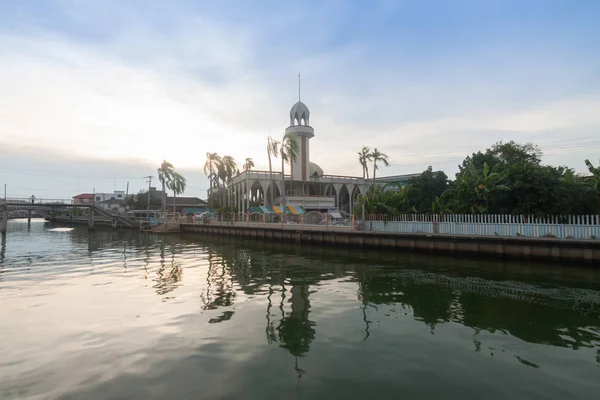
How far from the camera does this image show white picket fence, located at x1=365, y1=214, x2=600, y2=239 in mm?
19828

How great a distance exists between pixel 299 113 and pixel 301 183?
1194 cm

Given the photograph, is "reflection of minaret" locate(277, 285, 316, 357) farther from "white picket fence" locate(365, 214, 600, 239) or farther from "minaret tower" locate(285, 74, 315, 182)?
"minaret tower" locate(285, 74, 315, 182)

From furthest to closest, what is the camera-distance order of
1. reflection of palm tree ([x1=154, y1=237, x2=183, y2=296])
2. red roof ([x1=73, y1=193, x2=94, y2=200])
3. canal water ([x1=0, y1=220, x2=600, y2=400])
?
red roof ([x1=73, y1=193, x2=94, y2=200]) < reflection of palm tree ([x1=154, y1=237, x2=183, y2=296]) < canal water ([x1=0, y1=220, x2=600, y2=400])

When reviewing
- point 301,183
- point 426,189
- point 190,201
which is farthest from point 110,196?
point 426,189

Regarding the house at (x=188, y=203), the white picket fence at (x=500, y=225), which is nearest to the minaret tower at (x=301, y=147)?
the white picket fence at (x=500, y=225)

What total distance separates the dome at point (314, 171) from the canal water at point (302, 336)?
4449 centimetres

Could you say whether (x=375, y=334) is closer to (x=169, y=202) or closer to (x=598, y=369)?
(x=598, y=369)

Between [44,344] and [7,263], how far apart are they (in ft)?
60.2

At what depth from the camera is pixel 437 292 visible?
1352 centimetres

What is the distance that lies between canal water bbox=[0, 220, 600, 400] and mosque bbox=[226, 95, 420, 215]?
38.7 meters

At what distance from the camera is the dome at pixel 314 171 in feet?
200

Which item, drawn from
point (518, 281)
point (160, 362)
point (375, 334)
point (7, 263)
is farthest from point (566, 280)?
point (7, 263)

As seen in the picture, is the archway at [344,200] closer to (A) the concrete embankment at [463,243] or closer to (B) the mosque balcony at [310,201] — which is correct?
(B) the mosque balcony at [310,201]

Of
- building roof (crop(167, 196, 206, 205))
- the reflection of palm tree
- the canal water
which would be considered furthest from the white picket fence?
building roof (crop(167, 196, 206, 205))
